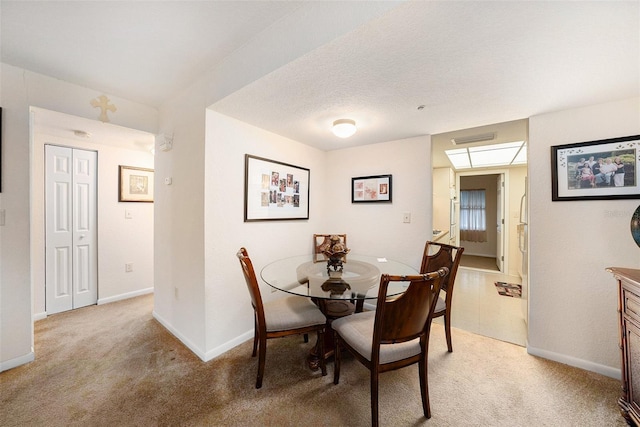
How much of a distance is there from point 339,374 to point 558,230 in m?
2.16

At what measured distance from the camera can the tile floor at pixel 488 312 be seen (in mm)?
2385

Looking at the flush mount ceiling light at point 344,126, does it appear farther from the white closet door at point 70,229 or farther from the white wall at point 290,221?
the white closet door at point 70,229

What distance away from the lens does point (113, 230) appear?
3209mm

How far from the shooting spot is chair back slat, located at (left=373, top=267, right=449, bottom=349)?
1.23m

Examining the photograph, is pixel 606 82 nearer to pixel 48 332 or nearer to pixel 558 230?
pixel 558 230

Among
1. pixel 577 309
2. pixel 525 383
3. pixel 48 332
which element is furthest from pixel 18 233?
pixel 577 309

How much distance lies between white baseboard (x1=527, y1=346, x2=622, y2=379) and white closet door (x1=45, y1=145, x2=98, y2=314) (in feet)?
16.4

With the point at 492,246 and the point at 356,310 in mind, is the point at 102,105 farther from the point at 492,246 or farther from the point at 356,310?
the point at 492,246

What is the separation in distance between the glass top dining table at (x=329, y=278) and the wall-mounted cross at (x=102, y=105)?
206cm

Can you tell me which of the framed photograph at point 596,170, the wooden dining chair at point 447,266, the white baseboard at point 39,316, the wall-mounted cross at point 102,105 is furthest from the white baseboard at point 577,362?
the white baseboard at point 39,316

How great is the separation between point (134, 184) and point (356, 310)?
356 centimetres

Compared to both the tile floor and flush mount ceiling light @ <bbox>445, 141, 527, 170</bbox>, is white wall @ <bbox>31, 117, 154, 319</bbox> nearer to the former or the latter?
the tile floor

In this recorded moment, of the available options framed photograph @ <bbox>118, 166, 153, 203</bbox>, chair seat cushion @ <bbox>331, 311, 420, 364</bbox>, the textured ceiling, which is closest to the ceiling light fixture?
framed photograph @ <bbox>118, 166, 153, 203</bbox>

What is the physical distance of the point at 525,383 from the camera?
5.54 ft
